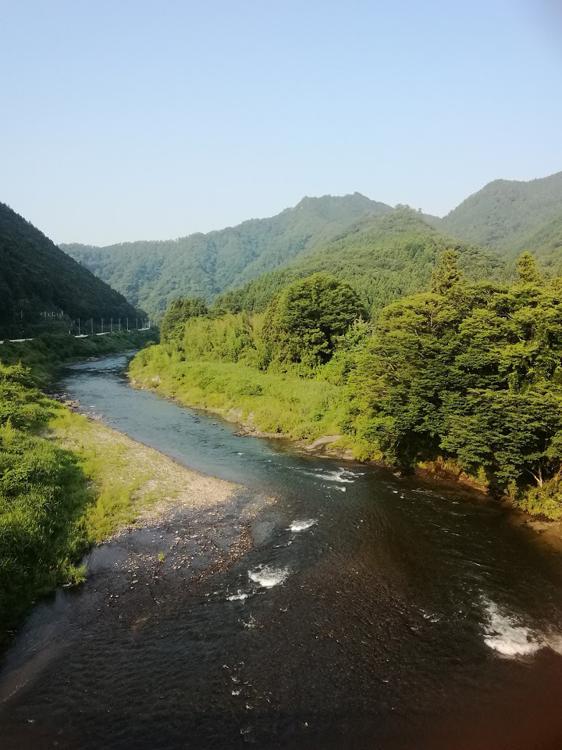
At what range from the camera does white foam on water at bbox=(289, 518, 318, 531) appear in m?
27.4

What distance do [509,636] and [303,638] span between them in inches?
296

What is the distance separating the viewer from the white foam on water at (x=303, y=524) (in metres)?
27.4

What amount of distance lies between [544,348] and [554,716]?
59.2ft

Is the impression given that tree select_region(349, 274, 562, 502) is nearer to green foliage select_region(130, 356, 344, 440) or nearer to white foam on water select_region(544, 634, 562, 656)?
green foliage select_region(130, 356, 344, 440)

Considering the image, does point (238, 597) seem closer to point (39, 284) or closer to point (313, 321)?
point (313, 321)

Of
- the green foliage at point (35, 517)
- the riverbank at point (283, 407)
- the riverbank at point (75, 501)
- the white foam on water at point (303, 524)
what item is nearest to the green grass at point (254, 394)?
the riverbank at point (283, 407)

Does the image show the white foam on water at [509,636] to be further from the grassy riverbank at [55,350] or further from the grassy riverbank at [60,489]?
Result: the grassy riverbank at [55,350]

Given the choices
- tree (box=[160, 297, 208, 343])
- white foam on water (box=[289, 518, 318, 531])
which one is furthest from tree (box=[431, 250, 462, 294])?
tree (box=[160, 297, 208, 343])

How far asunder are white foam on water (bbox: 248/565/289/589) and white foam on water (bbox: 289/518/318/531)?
4.16 meters

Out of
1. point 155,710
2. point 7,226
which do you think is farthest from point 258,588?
point 7,226

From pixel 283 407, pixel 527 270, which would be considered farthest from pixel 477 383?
pixel 283 407

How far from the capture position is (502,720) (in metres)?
15.2

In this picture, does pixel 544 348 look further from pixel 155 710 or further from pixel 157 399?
pixel 157 399

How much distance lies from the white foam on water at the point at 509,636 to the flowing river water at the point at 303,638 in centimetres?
6
